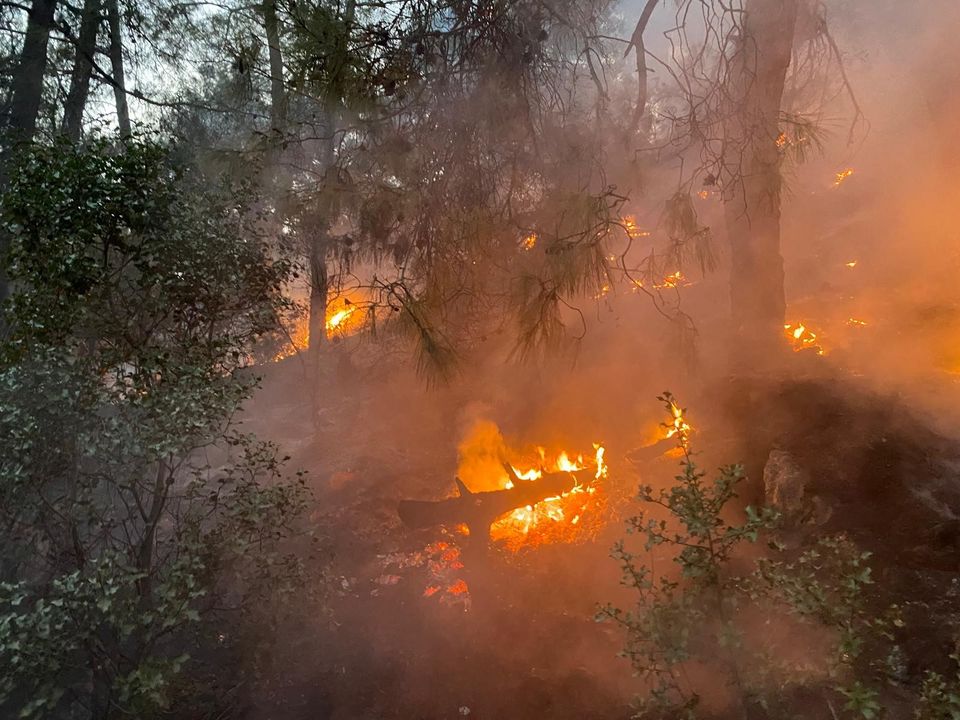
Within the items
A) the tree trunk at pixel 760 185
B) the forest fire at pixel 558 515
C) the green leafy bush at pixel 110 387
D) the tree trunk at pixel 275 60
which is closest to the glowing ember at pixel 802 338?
the tree trunk at pixel 760 185

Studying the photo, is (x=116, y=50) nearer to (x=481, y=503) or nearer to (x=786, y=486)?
(x=481, y=503)

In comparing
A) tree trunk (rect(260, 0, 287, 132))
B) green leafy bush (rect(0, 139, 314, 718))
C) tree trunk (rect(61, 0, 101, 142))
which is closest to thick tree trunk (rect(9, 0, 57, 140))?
tree trunk (rect(61, 0, 101, 142))

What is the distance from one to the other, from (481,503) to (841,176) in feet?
43.5

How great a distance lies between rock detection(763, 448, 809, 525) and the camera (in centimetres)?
524

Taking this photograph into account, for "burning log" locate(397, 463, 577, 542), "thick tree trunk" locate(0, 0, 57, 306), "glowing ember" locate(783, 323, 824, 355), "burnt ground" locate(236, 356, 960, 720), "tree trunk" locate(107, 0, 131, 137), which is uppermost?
"tree trunk" locate(107, 0, 131, 137)

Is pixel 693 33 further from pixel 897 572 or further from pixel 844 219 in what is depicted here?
pixel 897 572

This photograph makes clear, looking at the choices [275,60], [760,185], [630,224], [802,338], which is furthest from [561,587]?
[275,60]

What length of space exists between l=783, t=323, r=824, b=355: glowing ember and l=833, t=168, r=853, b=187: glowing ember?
7557mm

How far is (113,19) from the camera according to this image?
6613 millimetres

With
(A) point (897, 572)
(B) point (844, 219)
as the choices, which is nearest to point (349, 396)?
(A) point (897, 572)

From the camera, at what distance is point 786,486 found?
5383 millimetres

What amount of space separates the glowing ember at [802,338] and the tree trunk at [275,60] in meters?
6.79

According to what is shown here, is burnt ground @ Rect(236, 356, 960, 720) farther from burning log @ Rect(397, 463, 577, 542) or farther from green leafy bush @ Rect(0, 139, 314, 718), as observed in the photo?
green leafy bush @ Rect(0, 139, 314, 718)

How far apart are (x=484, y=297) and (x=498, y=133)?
1.50 m
